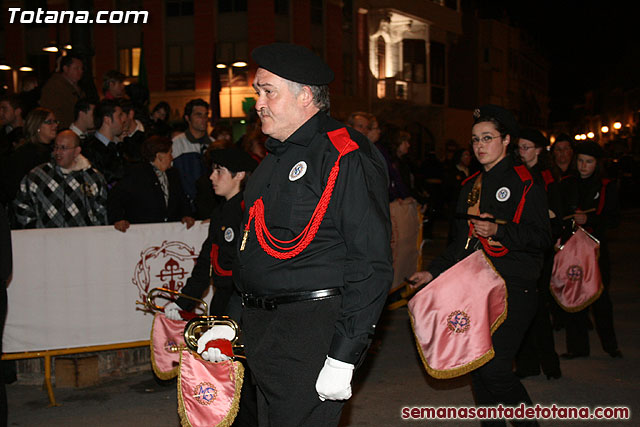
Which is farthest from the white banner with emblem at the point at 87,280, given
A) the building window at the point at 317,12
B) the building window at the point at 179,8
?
the building window at the point at 179,8

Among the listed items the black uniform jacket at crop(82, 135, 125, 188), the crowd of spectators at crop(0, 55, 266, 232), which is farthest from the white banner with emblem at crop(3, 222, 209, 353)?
the black uniform jacket at crop(82, 135, 125, 188)

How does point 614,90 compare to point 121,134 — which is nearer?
point 121,134

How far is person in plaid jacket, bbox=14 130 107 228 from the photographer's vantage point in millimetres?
6703

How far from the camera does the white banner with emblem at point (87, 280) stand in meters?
6.18

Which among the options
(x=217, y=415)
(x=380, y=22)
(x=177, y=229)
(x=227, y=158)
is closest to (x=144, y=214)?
(x=177, y=229)

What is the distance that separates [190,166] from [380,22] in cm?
2866

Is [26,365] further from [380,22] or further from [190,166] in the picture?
[380,22]

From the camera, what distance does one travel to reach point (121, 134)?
8641 millimetres

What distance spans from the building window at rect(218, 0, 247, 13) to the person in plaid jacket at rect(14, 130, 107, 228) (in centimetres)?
2683

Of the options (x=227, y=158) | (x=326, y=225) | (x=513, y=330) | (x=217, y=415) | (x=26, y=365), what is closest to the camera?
(x=326, y=225)

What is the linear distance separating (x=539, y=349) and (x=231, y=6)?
1129 inches

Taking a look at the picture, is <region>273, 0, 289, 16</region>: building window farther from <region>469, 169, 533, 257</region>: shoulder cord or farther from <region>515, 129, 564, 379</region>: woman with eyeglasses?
<region>469, 169, 533, 257</region>: shoulder cord

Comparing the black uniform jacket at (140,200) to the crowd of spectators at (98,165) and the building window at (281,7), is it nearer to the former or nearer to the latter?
the crowd of spectators at (98,165)

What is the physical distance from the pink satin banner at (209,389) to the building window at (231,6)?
30458mm
